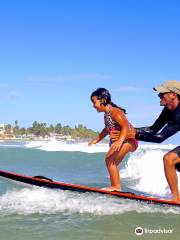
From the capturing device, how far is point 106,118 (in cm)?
605

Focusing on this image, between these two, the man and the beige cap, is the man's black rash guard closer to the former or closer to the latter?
the man

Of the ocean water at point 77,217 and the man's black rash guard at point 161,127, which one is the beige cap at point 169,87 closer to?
the man's black rash guard at point 161,127

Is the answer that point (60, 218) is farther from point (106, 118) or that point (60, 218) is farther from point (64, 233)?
point (106, 118)

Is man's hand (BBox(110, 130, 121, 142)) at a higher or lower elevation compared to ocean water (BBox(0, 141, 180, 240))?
higher

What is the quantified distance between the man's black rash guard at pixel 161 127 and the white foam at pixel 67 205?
877 mm

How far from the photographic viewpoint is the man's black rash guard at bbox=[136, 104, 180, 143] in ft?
18.2

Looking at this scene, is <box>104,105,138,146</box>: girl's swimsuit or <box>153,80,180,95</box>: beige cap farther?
<box>104,105,138,146</box>: girl's swimsuit

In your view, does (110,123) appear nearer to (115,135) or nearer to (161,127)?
(115,135)

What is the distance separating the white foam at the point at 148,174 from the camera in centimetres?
1034

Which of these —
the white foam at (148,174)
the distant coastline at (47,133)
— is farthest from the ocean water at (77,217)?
the distant coastline at (47,133)

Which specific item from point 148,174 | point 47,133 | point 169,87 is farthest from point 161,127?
point 47,133

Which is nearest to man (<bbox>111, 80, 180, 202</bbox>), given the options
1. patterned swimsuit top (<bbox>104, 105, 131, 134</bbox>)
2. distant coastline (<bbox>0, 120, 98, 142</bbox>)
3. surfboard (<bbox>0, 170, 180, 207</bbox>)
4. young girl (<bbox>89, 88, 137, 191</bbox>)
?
surfboard (<bbox>0, 170, 180, 207</bbox>)

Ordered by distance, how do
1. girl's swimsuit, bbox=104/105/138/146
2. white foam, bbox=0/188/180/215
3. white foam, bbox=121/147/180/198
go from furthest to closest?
white foam, bbox=121/147/180/198 < girl's swimsuit, bbox=104/105/138/146 < white foam, bbox=0/188/180/215

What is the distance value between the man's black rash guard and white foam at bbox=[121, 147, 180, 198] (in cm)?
358
